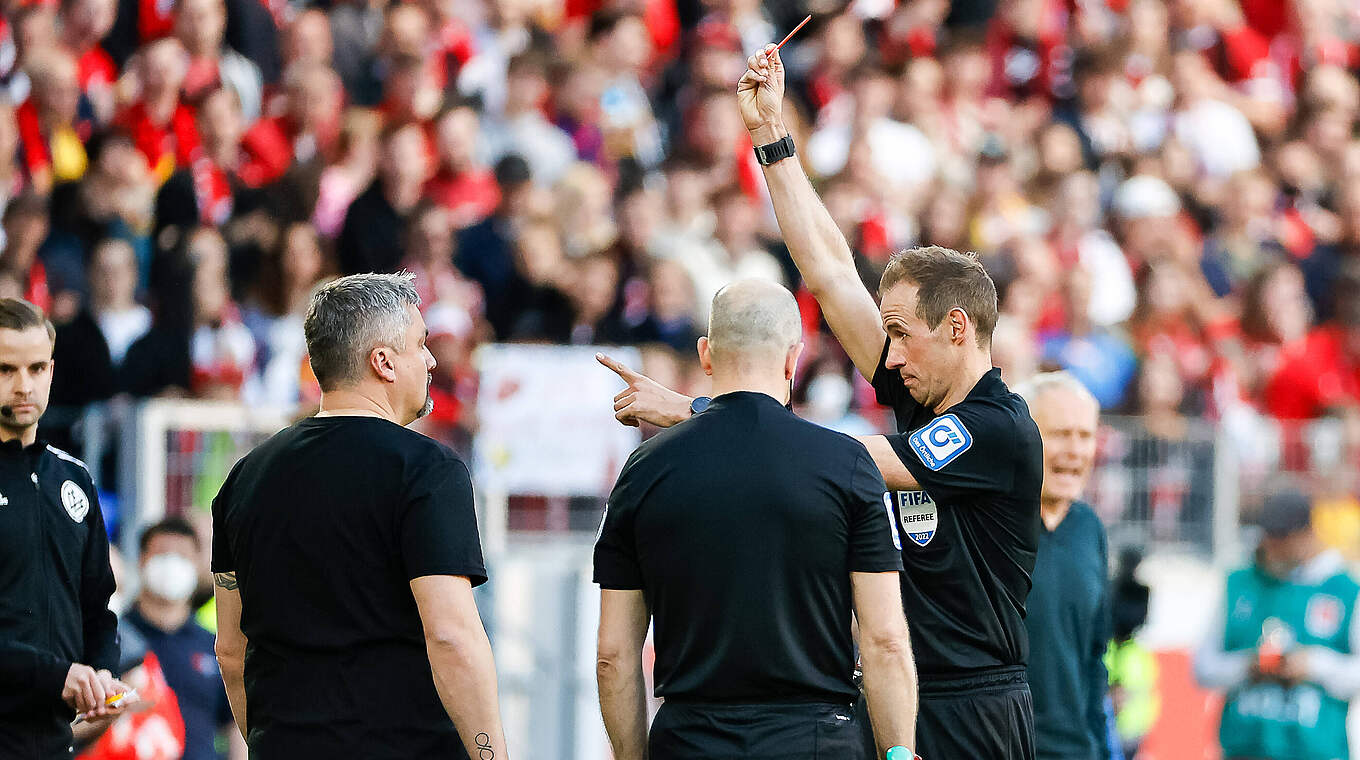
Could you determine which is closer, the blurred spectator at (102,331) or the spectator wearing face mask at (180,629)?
the spectator wearing face mask at (180,629)

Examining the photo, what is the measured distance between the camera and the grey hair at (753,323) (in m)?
4.59

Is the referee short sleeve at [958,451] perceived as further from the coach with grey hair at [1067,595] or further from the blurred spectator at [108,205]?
the blurred spectator at [108,205]

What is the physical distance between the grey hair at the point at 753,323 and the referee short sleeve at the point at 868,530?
0.39 m

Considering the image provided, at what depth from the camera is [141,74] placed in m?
11.0

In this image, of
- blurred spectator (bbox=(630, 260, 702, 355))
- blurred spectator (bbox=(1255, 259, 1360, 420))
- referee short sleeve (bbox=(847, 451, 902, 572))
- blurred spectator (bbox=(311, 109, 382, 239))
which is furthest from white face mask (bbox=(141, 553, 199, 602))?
blurred spectator (bbox=(1255, 259, 1360, 420))

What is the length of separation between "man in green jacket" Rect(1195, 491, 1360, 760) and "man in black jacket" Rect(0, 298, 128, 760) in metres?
5.50

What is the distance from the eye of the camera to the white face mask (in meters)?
7.39

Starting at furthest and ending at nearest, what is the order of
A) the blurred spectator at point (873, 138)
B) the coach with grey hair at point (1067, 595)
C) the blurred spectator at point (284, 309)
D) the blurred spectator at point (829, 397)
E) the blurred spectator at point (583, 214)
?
the blurred spectator at point (873, 138) < the blurred spectator at point (583, 214) < the blurred spectator at point (829, 397) < the blurred spectator at point (284, 309) < the coach with grey hair at point (1067, 595)

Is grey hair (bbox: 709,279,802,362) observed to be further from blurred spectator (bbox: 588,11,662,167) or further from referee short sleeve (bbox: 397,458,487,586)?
blurred spectator (bbox: 588,11,662,167)

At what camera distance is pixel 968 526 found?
16.3 ft

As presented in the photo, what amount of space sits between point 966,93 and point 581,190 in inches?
152

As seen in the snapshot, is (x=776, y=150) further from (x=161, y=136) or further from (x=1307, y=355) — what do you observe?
(x=1307, y=355)

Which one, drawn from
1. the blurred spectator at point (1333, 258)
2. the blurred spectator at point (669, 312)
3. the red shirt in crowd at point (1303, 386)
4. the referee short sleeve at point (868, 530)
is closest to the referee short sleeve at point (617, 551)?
the referee short sleeve at point (868, 530)

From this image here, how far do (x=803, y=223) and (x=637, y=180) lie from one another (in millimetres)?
6620
